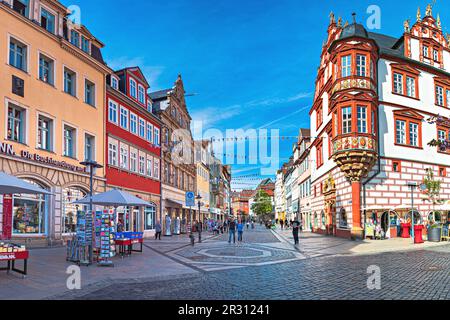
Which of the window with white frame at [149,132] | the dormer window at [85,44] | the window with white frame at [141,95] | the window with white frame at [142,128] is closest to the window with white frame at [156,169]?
the window with white frame at [149,132]

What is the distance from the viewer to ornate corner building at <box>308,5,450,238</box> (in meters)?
29.7

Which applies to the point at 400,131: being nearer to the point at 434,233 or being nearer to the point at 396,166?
the point at 396,166

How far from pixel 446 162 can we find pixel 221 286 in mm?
30371

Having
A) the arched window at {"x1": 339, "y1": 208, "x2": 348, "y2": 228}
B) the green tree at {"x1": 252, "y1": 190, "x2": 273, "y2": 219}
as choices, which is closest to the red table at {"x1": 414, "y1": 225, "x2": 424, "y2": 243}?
the arched window at {"x1": 339, "y1": 208, "x2": 348, "y2": 228}

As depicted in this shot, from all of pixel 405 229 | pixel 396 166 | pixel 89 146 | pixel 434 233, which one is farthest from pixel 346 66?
pixel 89 146

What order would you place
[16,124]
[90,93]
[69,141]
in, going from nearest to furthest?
1. [16,124]
2. [69,141]
3. [90,93]

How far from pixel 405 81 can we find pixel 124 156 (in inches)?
881

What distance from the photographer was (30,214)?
854 inches

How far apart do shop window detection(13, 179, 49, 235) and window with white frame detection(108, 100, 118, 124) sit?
9.77m

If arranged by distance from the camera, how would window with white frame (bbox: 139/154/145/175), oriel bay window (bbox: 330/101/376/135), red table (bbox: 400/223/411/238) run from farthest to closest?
window with white frame (bbox: 139/154/145/175)
red table (bbox: 400/223/411/238)
oriel bay window (bbox: 330/101/376/135)

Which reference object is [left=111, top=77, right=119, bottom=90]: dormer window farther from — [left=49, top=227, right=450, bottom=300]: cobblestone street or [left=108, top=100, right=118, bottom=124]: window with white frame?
[left=49, top=227, right=450, bottom=300]: cobblestone street

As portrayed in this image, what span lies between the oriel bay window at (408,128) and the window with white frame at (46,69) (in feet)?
77.2

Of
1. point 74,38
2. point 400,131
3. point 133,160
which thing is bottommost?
point 133,160
